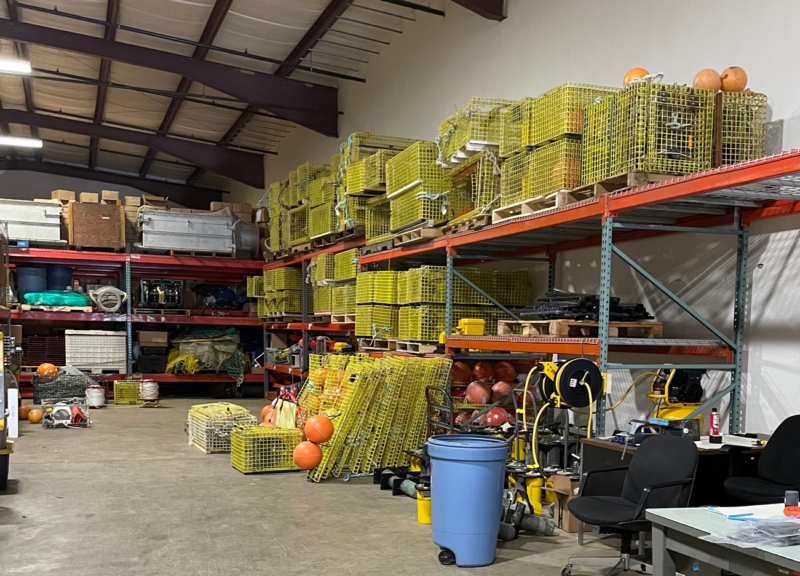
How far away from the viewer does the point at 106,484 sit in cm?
764

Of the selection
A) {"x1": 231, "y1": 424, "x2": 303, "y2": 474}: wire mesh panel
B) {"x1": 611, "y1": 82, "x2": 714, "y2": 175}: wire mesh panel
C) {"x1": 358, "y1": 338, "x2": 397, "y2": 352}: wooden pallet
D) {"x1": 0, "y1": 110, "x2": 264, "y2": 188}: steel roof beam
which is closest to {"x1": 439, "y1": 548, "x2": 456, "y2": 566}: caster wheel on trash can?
{"x1": 611, "y1": 82, "x2": 714, "y2": 175}: wire mesh panel

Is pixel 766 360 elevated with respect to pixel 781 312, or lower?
lower

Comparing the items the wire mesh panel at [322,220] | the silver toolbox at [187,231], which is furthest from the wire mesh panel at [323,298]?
the silver toolbox at [187,231]

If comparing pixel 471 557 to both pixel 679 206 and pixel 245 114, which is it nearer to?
pixel 679 206

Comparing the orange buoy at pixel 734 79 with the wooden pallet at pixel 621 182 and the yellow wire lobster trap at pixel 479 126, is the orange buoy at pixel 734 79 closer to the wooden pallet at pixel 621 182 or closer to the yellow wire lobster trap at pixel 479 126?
the wooden pallet at pixel 621 182

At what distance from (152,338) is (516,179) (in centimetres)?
1217

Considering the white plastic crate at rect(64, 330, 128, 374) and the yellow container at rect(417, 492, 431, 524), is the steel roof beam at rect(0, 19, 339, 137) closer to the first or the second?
the white plastic crate at rect(64, 330, 128, 374)

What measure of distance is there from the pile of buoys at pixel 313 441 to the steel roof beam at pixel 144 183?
1900 centimetres

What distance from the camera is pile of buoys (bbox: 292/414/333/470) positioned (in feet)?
25.2

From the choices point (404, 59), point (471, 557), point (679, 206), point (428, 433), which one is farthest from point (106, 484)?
point (404, 59)

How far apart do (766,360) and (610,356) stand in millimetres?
2198

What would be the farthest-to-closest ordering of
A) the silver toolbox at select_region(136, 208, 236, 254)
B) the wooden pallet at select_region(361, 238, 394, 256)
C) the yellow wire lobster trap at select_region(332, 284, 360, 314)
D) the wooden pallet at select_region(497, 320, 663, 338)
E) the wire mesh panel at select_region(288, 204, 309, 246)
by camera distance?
the silver toolbox at select_region(136, 208, 236, 254) → the wire mesh panel at select_region(288, 204, 309, 246) → the yellow wire lobster trap at select_region(332, 284, 360, 314) → the wooden pallet at select_region(361, 238, 394, 256) → the wooden pallet at select_region(497, 320, 663, 338)

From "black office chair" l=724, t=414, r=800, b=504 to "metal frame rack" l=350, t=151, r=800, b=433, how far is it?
0.99 metres

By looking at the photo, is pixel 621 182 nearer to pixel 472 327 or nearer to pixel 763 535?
pixel 472 327
